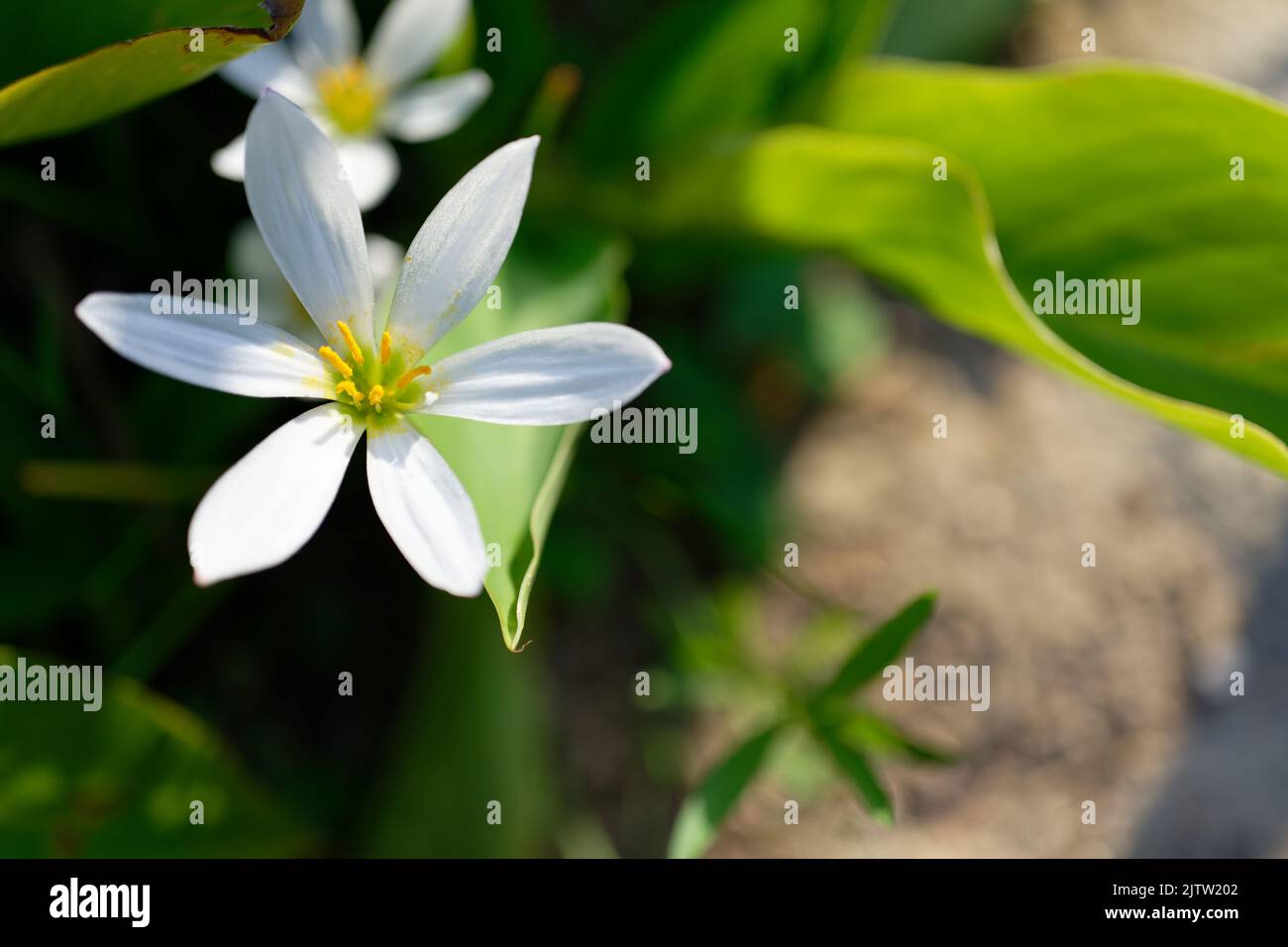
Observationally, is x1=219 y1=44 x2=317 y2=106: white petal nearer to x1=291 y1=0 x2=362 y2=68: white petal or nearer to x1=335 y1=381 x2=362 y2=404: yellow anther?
x1=291 y1=0 x2=362 y2=68: white petal

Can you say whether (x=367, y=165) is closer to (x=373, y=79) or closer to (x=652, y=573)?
(x=373, y=79)

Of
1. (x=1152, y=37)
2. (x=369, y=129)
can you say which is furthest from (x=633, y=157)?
(x=1152, y=37)

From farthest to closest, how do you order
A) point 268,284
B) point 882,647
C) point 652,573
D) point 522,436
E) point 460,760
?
point 652,573
point 460,760
point 268,284
point 882,647
point 522,436

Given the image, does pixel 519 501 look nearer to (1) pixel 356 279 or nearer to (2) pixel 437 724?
(1) pixel 356 279

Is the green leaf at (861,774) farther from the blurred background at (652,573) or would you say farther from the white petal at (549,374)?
the white petal at (549,374)

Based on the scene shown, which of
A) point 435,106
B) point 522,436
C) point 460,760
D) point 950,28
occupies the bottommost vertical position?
point 460,760

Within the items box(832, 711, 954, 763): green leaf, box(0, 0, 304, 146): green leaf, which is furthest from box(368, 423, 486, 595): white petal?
box(832, 711, 954, 763): green leaf

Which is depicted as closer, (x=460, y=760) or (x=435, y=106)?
(x=435, y=106)

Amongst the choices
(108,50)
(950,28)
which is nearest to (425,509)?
(108,50)
